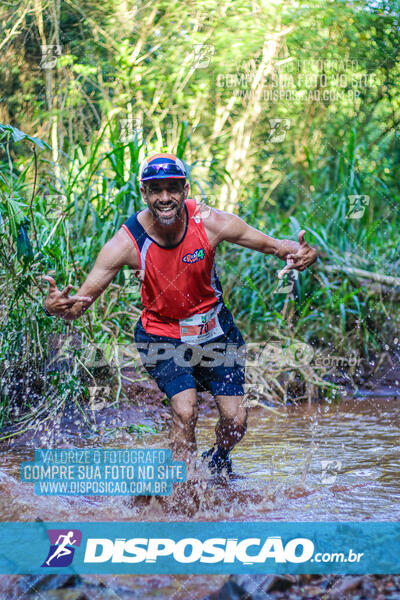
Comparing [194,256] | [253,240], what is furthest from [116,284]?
[194,256]

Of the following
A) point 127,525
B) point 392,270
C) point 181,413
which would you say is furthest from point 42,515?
point 392,270

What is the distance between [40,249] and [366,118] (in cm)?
653

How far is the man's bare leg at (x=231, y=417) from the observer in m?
3.74

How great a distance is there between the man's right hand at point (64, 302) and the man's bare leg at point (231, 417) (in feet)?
3.01

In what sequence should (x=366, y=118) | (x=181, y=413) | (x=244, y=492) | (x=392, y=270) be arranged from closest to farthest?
(x=181, y=413)
(x=244, y=492)
(x=392, y=270)
(x=366, y=118)

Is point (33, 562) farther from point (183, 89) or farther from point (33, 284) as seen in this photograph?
point (183, 89)

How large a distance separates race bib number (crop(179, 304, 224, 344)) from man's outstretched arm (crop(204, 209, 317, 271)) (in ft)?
1.34

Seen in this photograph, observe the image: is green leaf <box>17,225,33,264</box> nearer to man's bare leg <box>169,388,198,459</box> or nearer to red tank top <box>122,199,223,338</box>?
red tank top <box>122,199,223,338</box>

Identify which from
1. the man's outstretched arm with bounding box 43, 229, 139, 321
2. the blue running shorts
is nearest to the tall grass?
the man's outstretched arm with bounding box 43, 229, 139, 321

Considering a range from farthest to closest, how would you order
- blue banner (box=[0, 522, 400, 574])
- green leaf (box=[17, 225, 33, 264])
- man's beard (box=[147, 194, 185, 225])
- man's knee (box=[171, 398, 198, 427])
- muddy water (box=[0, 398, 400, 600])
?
green leaf (box=[17, 225, 33, 264]), man's beard (box=[147, 194, 185, 225]), man's knee (box=[171, 398, 198, 427]), muddy water (box=[0, 398, 400, 600]), blue banner (box=[0, 522, 400, 574])

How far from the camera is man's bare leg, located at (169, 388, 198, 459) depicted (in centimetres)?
338

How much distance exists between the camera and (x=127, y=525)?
3162mm

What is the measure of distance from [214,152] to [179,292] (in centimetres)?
687

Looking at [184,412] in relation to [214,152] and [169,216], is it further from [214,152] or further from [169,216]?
[214,152]
